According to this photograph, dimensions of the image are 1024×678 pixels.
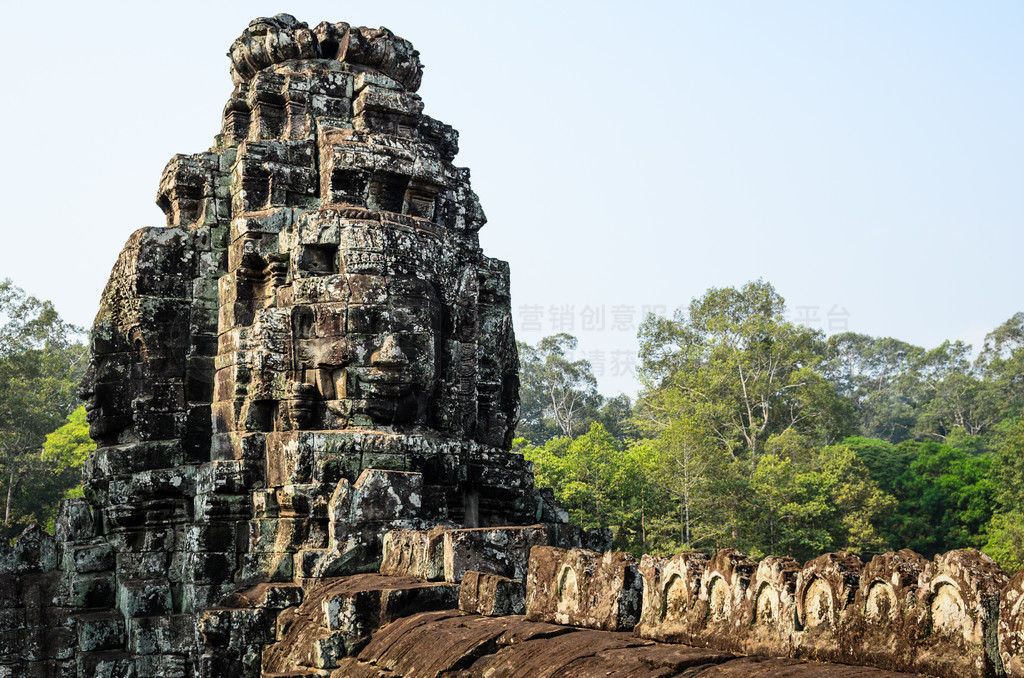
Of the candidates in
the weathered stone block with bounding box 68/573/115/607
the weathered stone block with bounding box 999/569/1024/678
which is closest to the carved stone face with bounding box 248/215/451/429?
the weathered stone block with bounding box 68/573/115/607

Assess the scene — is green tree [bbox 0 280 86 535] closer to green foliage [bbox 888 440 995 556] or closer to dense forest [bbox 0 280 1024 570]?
dense forest [bbox 0 280 1024 570]

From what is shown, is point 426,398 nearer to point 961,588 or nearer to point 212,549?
point 212,549

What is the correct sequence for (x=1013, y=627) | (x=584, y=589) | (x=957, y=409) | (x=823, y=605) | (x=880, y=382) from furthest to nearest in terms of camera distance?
(x=880, y=382) → (x=957, y=409) → (x=584, y=589) → (x=823, y=605) → (x=1013, y=627)

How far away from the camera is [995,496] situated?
3756 centimetres

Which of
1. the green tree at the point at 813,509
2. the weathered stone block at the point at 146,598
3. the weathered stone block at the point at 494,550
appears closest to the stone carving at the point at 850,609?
the weathered stone block at the point at 494,550

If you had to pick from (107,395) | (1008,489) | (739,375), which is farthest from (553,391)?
(107,395)

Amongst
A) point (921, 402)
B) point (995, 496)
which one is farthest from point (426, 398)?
point (921, 402)

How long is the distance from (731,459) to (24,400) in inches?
1004

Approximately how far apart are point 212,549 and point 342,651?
3.65 meters

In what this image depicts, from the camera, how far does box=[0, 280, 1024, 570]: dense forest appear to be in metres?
33.9

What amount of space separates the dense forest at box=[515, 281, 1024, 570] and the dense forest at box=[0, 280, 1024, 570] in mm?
76

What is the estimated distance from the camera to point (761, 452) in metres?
41.8

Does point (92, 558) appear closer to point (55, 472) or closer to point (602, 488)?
point (602, 488)

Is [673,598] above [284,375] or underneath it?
underneath
